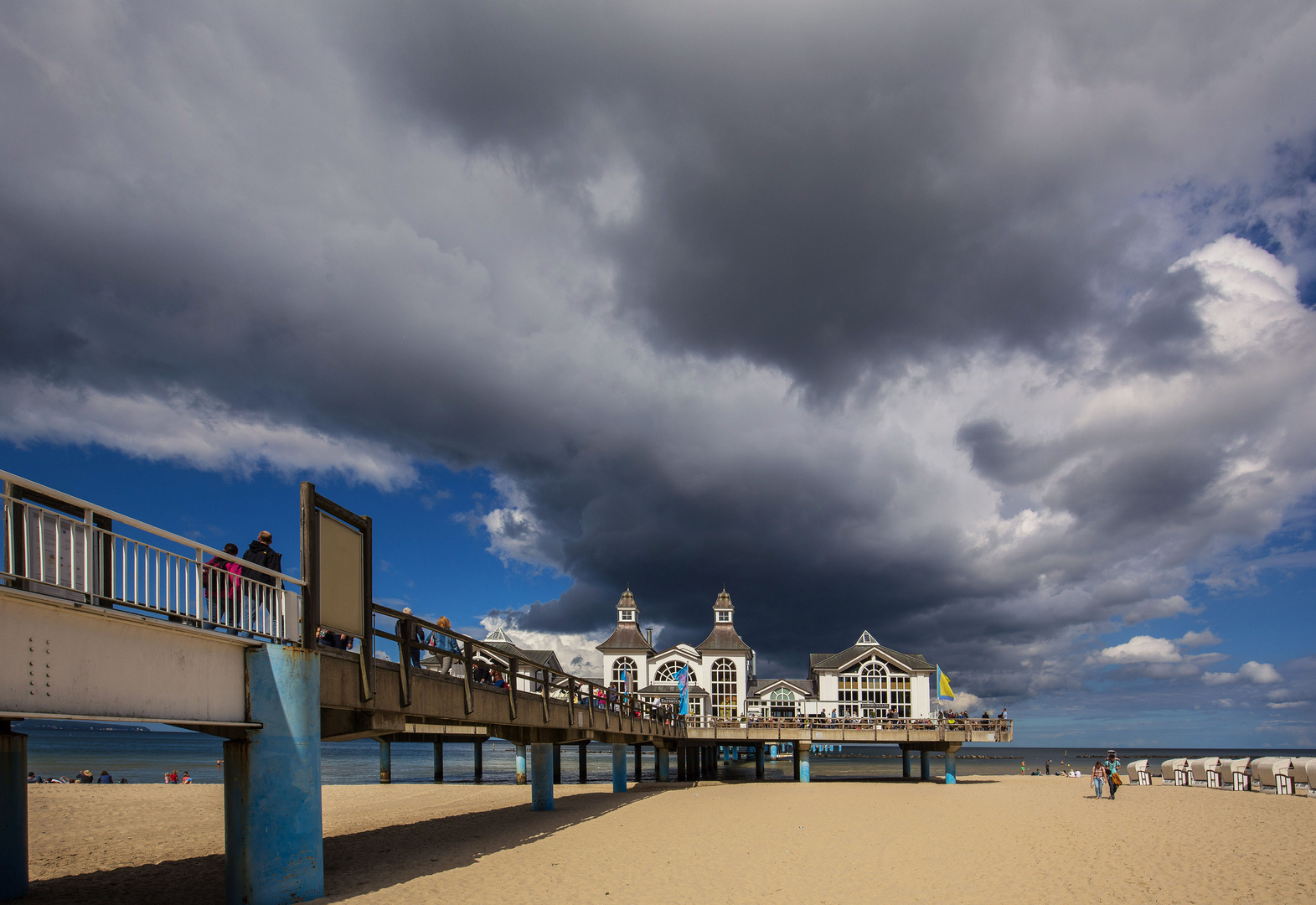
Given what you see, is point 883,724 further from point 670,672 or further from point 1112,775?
point 670,672

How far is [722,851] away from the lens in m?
16.0

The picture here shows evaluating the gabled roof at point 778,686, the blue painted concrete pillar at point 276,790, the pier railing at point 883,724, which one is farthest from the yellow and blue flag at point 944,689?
the blue painted concrete pillar at point 276,790

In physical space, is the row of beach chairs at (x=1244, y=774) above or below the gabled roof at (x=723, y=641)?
below

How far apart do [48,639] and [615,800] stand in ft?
73.2

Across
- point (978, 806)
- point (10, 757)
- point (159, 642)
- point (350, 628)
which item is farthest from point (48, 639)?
point (978, 806)

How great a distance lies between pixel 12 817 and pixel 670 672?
53.1m

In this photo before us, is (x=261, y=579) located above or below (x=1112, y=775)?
above

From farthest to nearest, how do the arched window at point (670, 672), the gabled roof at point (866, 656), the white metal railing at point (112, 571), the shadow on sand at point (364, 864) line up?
the arched window at point (670, 672)
the gabled roof at point (866, 656)
the shadow on sand at point (364, 864)
the white metal railing at point (112, 571)

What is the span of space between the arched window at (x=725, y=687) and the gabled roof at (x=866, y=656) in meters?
6.14

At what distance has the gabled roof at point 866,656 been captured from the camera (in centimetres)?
5719

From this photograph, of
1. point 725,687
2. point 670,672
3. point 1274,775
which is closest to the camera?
point 1274,775

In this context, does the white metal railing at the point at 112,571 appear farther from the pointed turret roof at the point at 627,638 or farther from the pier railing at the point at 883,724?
the pointed turret roof at the point at 627,638

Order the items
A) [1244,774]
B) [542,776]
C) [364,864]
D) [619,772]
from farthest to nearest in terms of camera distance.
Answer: [1244,774], [619,772], [542,776], [364,864]

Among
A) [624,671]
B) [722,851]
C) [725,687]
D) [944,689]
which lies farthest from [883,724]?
[722,851]
